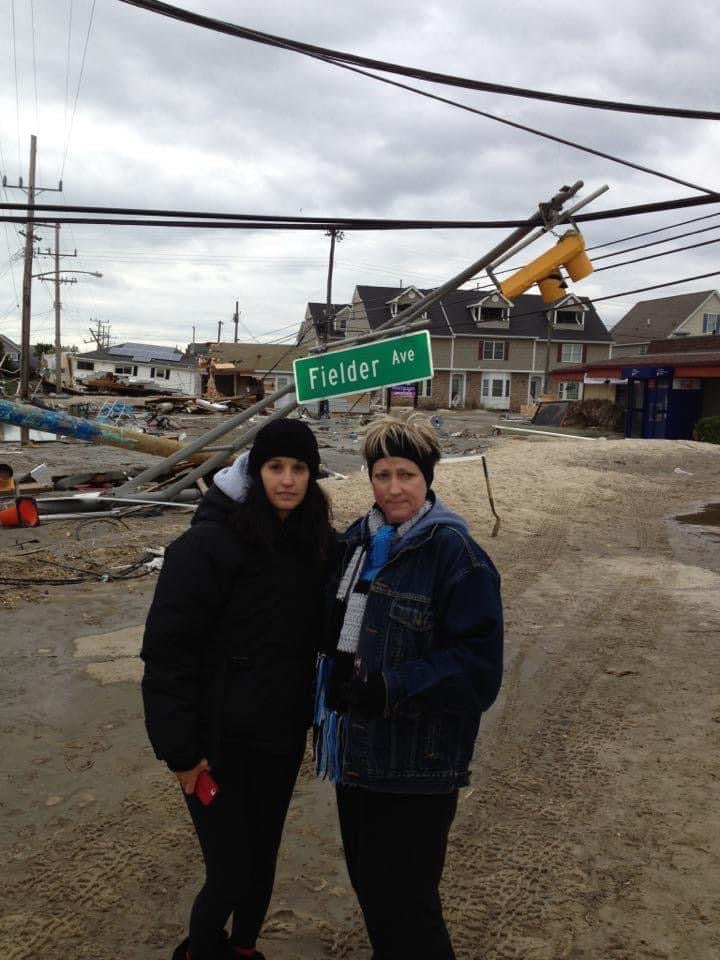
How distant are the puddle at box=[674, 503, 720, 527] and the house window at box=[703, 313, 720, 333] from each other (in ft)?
157

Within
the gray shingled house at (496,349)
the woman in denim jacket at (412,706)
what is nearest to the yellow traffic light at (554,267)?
the woman in denim jacket at (412,706)

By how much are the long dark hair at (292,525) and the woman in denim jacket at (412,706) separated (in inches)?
9.4

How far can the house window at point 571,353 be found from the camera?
53250 millimetres

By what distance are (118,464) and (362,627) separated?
2000 centimetres

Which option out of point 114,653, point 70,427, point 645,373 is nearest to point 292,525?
point 114,653

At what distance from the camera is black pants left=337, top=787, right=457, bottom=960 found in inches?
89.4

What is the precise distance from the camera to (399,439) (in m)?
2.51

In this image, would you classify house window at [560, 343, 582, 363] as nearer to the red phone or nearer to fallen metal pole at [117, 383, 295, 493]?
fallen metal pole at [117, 383, 295, 493]

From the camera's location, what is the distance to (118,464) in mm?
21250

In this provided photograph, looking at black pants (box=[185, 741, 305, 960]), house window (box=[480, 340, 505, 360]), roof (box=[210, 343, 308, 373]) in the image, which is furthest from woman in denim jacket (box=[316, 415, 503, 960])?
roof (box=[210, 343, 308, 373])

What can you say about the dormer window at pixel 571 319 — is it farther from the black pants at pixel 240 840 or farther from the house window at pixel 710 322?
the black pants at pixel 240 840

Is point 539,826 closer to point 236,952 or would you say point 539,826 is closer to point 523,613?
point 236,952

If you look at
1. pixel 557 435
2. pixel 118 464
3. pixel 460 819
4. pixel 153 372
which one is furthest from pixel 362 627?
pixel 153 372

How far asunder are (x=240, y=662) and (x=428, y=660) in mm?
581
